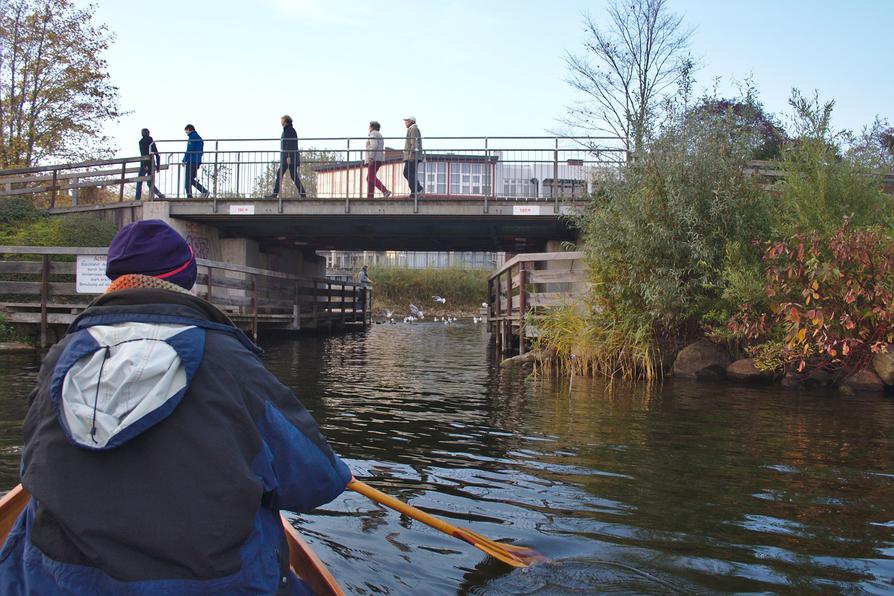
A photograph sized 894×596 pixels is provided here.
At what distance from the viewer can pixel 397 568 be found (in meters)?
3.89

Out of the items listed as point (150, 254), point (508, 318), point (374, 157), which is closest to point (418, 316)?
point (374, 157)

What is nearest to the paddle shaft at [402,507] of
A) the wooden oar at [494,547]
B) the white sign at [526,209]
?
the wooden oar at [494,547]

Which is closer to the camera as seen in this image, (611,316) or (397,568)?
(397,568)

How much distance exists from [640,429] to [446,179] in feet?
44.6

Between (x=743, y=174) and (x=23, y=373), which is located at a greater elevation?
(x=743, y=174)

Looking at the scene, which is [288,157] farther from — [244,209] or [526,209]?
[526,209]

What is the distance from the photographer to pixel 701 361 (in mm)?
11992

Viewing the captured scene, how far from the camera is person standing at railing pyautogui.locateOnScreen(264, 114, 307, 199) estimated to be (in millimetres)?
19422

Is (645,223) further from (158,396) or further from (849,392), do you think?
(158,396)

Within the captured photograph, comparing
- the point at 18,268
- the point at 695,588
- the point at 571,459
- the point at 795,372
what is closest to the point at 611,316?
Result: the point at 795,372

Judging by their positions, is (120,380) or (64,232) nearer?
(120,380)

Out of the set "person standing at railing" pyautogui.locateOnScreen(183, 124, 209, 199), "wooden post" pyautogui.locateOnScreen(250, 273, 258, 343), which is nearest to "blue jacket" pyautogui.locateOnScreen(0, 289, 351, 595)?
"wooden post" pyautogui.locateOnScreen(250, 273, 258, 343)

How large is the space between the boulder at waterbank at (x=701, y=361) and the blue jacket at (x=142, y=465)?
10.9m

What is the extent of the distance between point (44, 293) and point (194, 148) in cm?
667
